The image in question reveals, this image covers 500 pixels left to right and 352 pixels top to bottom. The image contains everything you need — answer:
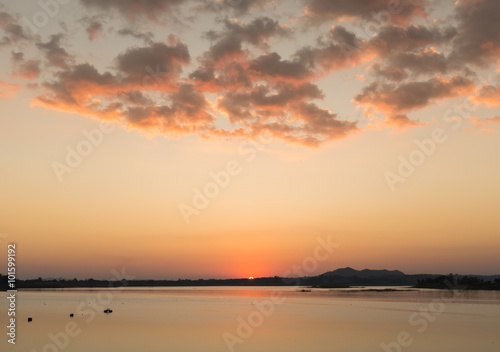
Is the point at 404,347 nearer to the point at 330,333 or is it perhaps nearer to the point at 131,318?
the point at 330,333

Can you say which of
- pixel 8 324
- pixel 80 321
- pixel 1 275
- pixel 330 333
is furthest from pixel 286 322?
pixel 1 275

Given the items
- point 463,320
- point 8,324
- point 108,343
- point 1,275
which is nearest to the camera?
point 108,343

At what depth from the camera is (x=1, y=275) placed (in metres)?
191

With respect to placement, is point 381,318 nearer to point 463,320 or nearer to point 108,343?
point 463,320

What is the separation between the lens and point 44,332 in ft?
156

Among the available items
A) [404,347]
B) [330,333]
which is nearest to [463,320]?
[330,333]

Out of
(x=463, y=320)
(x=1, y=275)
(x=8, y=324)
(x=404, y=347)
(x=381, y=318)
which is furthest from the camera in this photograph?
(x=1, y=275)

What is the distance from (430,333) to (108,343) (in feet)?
95.2

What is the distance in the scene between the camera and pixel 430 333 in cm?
4553

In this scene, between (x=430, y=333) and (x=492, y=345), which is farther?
(x=430, y=333)

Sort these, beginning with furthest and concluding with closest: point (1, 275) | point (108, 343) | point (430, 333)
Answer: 1. point (1, 275)
2. point (430, 333)
3. point (108, 343)

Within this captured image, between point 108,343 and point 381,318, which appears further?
point 381,318

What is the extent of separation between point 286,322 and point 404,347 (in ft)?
71.7

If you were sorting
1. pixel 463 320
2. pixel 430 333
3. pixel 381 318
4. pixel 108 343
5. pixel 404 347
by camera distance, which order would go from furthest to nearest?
pixel 381 318, pixel 463 320, pixel 430 333, pixel 108 343, pixel 404 347
